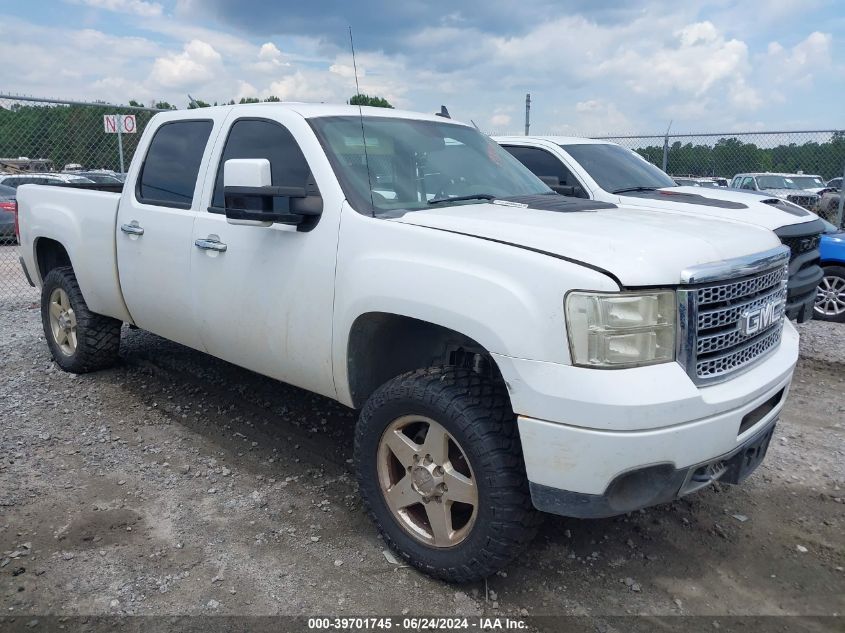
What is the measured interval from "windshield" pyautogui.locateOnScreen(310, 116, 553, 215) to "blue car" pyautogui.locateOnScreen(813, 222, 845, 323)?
Answer: 16.5 feet

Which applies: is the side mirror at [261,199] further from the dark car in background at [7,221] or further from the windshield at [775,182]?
the windshield at [775,182]

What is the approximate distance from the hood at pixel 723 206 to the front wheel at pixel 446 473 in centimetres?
372

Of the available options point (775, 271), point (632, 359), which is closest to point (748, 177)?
point (775, 271)

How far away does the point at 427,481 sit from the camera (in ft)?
9.58

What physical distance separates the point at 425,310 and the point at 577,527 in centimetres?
148

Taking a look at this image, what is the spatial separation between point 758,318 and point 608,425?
986 mm

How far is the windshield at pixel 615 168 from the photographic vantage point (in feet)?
22.5

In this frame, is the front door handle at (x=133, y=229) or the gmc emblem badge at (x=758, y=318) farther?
the front door handle at (x=133, y=229)

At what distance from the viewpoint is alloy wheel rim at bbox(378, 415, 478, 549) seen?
2.85m

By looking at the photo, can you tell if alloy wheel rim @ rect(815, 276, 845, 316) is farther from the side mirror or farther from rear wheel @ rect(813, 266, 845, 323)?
the side mirror

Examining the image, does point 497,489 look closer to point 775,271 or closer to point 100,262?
point 775,271

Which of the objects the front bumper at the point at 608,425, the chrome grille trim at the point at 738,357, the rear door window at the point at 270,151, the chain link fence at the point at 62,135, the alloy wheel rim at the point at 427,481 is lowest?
the alloy wheel rim at the point at 427,481

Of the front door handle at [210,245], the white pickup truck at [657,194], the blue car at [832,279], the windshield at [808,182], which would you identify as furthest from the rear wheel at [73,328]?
the windshield at [808,182]

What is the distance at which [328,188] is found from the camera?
3.37 meters
